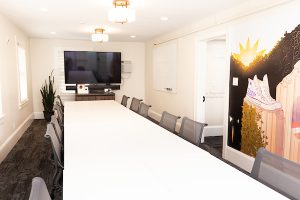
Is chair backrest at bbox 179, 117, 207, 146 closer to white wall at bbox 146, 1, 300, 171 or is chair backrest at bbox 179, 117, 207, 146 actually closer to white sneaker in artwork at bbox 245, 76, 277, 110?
white sneaker in artwork at bbox 245, 76, 277, 110

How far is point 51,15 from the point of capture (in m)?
4.50

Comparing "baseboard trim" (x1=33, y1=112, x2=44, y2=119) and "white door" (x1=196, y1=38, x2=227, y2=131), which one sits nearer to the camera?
"white door" (x1=196, y1=38, x2=227, y2=131)

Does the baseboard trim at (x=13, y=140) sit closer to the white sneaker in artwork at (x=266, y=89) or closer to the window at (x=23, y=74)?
the window at (x=23, y=74)

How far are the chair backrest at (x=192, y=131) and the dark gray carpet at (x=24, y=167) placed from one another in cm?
148

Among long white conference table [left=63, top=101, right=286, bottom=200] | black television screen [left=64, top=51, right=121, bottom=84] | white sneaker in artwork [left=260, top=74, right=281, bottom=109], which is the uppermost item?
black television screen [left=64, top=51, right=121, bottom=84]

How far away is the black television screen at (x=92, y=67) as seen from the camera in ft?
24.6

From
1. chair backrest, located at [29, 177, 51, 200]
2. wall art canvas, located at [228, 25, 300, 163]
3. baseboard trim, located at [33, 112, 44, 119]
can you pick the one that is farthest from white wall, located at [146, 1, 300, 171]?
baseboard trim, located at [33, 112, 44, 119]

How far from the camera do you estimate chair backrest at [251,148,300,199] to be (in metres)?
1.50

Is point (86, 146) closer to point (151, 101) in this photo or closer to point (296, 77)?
point (296, 77)

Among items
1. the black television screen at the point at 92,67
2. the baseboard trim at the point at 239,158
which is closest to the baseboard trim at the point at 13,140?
the black television screen at the point at 92,67

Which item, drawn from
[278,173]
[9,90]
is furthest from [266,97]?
[9,90]

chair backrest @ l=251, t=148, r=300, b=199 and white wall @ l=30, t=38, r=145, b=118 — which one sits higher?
white wall @ l=30, t=38, r=145, b=118

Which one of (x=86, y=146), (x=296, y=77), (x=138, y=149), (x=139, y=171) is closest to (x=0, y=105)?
(x=86, y=146)

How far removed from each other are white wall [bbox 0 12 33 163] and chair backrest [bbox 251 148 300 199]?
3.83 meters
